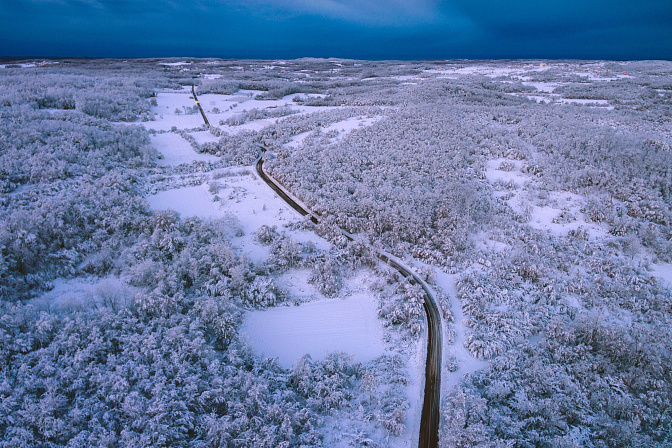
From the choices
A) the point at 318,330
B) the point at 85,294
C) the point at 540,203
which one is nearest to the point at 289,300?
the point at 318,330

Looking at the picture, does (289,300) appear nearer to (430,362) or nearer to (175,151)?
(430,362)

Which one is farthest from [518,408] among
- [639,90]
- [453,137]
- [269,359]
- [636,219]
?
[639,90]

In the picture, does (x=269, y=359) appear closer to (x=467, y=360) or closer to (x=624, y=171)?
(x=467, y=360)

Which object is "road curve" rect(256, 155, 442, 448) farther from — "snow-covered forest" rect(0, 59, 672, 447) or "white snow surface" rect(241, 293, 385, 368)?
"white snow surface" rect(241, 293, 385, 368)

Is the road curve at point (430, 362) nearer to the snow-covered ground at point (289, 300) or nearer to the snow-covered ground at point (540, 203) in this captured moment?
the snow-covered ground at point (289, 300)

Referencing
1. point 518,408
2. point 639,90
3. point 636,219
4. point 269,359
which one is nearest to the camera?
point 518,408

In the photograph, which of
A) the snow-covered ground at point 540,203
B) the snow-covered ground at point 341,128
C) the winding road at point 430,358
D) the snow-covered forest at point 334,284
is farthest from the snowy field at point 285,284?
the snow-covered ground at point 540,203

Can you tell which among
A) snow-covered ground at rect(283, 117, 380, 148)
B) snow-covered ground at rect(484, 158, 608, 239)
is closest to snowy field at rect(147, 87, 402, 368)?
snow-covered ground at rect(283, 117, 380, 148)
